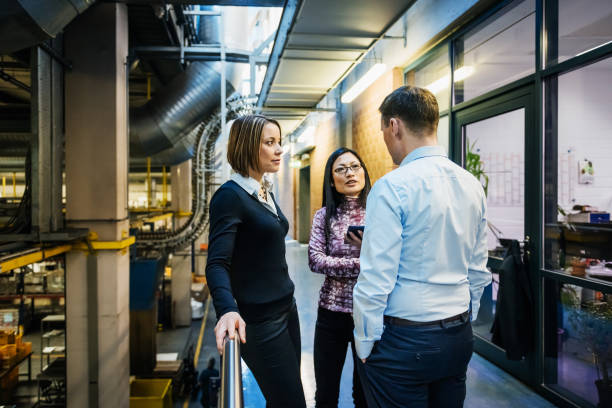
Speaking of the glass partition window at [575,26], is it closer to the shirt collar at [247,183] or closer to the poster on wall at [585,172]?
the poster on wall at [585,172]

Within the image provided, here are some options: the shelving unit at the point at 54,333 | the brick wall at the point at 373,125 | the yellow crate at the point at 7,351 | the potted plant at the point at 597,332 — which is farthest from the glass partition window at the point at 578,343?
the yellow crate at the point at 7,351

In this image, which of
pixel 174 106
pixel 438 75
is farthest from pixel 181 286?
pixel 438 75

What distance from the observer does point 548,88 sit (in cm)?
299

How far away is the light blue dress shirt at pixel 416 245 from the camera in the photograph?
1.20 metres

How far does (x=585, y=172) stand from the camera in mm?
2758

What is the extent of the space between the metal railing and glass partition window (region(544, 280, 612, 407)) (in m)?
2.61

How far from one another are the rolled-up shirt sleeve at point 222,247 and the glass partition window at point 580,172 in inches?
98.2

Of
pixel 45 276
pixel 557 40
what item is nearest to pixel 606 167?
pixel 557 40

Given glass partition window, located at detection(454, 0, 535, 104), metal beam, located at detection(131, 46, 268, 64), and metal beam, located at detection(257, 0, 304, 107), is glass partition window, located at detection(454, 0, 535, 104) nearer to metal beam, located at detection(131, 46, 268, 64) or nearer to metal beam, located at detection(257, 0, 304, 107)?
metal beam, located at detection(257, 0, 304, 107)

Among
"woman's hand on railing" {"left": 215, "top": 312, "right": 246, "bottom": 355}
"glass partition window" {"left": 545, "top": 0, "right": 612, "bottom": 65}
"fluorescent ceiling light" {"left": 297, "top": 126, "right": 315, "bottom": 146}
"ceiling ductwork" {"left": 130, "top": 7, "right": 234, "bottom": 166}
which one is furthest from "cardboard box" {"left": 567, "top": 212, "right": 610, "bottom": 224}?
"fluorescent ceiling light" {"left": 297, "top": 126, "right": 315, "bottom": 146}

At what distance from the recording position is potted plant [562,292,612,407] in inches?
98.7

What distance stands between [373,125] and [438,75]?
1.93m

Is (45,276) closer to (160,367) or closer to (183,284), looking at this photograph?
(160,367)

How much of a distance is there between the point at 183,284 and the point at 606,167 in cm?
1052
